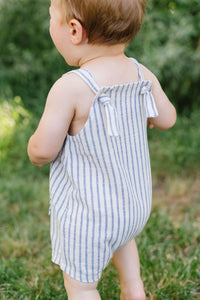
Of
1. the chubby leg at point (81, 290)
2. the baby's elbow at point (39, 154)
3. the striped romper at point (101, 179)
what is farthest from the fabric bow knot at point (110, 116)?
the chubby leg at point (81, 290)

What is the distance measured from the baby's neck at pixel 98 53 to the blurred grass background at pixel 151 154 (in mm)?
1141

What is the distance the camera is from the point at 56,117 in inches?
54.0

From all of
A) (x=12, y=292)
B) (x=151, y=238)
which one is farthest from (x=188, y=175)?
(x=12, y=292)

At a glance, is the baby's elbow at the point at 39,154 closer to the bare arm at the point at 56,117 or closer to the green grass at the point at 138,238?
the bare arm at the point at 56,117

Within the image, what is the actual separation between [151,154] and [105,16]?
2.50m

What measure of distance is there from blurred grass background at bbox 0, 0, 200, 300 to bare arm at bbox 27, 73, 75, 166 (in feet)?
3.05

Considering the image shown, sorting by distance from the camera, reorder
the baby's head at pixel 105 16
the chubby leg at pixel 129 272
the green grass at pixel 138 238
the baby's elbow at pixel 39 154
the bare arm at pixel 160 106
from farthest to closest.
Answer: the green grass at pixel 138 238 < the chubby leg at pixel 129 272 < the bare arm at pixel 160 106 < the baby's elbow at pixel 39 154 < the baby's head at pixel 105 16

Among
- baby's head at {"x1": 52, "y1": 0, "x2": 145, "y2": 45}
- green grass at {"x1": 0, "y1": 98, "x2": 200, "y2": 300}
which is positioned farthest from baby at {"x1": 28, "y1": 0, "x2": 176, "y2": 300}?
green grass at {"x1": 0, "y1": 98, "x2": 200, "y2": 300}

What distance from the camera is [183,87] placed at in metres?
4.29

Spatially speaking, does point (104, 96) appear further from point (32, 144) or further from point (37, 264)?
point (37, 264)

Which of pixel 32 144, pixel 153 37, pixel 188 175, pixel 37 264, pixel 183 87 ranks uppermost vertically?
pixel 32 144

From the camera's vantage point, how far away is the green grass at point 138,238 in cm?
209

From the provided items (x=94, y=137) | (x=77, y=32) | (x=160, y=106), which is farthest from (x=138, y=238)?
(x=77, y=32)

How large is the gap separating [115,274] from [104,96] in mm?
1191
